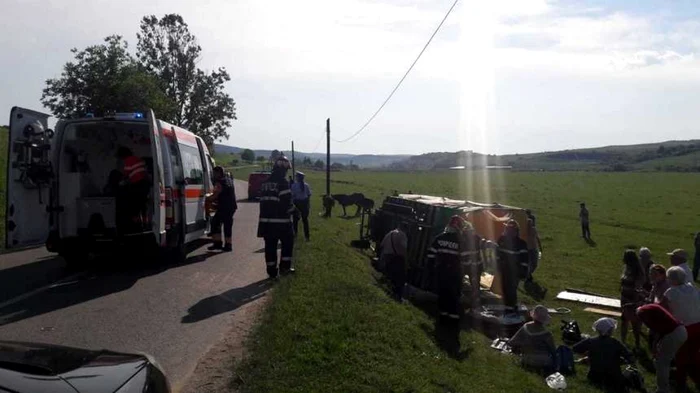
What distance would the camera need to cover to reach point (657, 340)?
29.7 ft

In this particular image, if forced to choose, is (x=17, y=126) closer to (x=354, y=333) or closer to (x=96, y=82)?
(x=354, y=333)

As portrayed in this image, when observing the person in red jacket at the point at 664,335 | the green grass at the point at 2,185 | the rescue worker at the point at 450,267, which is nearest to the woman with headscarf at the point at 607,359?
the person in red jacket at the point at 664,335

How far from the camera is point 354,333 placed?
7.78 meters

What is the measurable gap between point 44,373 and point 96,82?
35.6m

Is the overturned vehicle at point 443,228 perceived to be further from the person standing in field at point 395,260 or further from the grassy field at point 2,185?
the grassy field at point 2,185

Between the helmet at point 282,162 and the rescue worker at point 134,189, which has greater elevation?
the helmet at point 282,162

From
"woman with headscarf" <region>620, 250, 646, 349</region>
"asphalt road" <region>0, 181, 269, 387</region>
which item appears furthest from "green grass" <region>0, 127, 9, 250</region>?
"woman with headscarf" <region>620, 250, 646, 349</region>

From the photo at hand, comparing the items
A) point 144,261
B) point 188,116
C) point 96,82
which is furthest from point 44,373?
point 188,116

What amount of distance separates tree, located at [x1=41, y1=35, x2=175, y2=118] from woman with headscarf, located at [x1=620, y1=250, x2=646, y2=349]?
90.1 feet

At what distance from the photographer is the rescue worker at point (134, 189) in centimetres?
1171

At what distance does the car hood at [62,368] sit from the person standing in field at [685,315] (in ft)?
23.7

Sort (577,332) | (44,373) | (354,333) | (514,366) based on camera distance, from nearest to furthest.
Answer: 1. (44,373)
2. (354,333)
3. (514,366)
4. (577,332)

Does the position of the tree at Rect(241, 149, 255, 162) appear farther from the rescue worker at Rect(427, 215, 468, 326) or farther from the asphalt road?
the rescue worker at Rect(427, 215, 468, 326)

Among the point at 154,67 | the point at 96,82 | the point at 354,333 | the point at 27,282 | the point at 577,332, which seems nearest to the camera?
the point at 354,333
